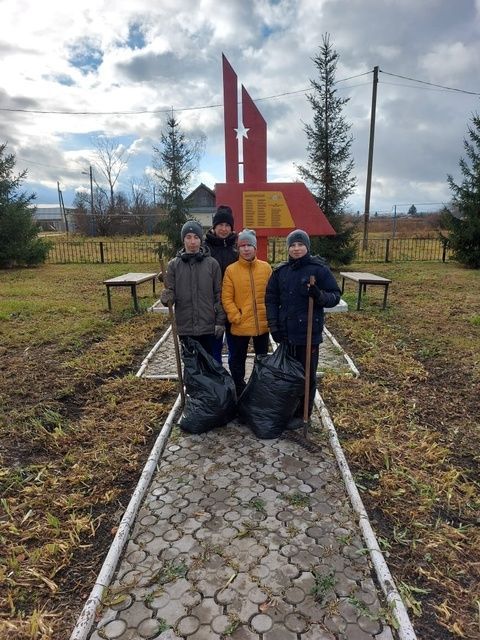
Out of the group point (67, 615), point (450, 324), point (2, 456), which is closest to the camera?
point (67, 615)

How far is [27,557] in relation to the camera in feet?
7.80

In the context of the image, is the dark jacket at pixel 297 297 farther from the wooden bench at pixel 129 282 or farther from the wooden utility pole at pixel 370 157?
the wooden utility pole at pixel 370 157

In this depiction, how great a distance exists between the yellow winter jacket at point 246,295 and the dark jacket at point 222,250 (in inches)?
14.7

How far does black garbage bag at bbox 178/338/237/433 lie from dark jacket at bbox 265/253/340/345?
0.61 m

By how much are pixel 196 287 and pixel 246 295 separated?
43 centimetres

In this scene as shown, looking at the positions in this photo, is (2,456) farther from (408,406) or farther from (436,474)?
(408,406)

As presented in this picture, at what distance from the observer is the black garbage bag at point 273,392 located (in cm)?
342

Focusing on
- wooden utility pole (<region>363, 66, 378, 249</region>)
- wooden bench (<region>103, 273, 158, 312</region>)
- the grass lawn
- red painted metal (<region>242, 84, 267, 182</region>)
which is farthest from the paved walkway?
wooden utility pole (<region>363, 66, 378, 249</region>)

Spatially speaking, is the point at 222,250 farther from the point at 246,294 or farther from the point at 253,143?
the point at 253,143

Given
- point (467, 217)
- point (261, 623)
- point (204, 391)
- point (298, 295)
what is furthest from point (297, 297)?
point (467, 217)

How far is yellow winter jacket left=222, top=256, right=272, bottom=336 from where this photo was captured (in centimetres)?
360

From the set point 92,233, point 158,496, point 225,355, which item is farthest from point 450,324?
point 92,233

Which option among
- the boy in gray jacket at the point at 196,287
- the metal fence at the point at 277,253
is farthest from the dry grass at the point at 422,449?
the metal fence at the point at 277,253

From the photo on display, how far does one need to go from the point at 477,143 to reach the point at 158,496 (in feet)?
52.5
